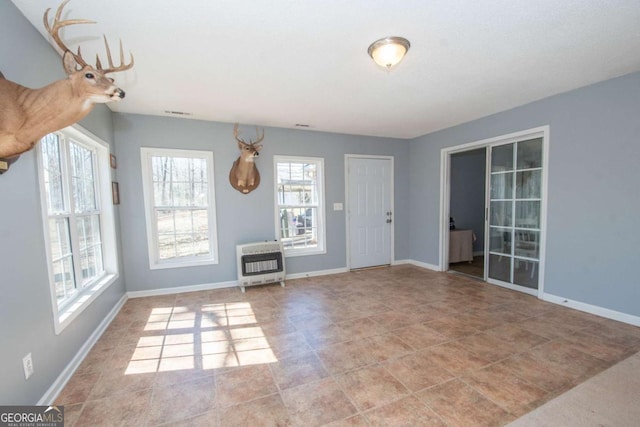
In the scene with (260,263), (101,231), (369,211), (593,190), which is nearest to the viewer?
(593,190)

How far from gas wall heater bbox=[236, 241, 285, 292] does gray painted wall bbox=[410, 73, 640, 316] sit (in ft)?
12.0

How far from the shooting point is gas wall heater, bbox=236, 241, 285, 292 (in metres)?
4.06

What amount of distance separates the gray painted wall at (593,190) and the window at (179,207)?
460cm

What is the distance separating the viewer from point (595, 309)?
9.87 ft

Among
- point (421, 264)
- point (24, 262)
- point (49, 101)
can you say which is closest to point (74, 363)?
point (24, 262)

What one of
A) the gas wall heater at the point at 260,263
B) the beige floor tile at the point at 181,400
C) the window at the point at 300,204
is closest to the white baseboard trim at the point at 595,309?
the window at the point at 300,204

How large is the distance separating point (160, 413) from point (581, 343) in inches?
138

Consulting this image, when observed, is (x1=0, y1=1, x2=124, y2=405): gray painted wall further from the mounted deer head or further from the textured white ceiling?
the mounted deer head

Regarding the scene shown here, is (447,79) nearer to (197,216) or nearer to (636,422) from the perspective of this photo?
(636,422)

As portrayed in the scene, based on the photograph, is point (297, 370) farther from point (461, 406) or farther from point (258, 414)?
point (461, 406)

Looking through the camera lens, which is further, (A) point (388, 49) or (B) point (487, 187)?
(B) point (487, 187)

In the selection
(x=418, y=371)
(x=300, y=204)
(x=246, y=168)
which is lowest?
(x=418, y=371)

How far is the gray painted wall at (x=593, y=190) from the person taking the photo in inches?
108

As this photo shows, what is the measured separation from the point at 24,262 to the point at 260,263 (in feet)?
8.77
